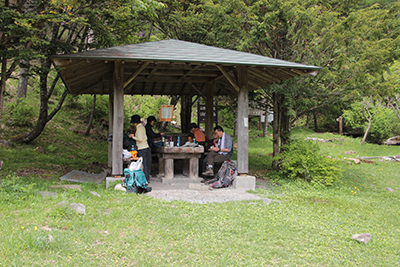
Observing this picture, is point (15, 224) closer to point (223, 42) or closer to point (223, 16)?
point (223, 16)

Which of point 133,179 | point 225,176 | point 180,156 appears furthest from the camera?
point 180,156

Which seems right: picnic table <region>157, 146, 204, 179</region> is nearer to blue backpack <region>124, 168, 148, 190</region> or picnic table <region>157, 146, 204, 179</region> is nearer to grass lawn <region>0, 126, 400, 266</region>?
blue backpack <region>124, 168, 148, 190</region>

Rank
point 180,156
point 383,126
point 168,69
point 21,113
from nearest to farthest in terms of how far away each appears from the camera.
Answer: point 180,156 < point 168,69 < point 21,113 < point 383,126

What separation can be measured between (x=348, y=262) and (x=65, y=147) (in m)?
12.5

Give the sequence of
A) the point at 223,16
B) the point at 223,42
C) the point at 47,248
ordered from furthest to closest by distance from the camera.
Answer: the point at 223,42
the point at 223,16
the point at 47,248

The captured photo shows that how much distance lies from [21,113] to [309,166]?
12.1 metres

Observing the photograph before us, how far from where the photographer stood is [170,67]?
9492 mm

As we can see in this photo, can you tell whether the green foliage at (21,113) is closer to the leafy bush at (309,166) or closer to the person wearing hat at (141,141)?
the person wearing hat at (141,141)

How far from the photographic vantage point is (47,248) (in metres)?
3.87

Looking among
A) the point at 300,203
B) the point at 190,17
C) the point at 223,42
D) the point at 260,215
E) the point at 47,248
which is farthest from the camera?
the point at 190,17

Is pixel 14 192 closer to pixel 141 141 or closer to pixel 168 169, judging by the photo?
pixel 141 141

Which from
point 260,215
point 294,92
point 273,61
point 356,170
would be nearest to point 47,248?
point 260,215

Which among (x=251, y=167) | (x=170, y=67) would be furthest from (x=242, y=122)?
(x=251, y=167)

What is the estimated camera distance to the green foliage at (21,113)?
1405 centimetres
